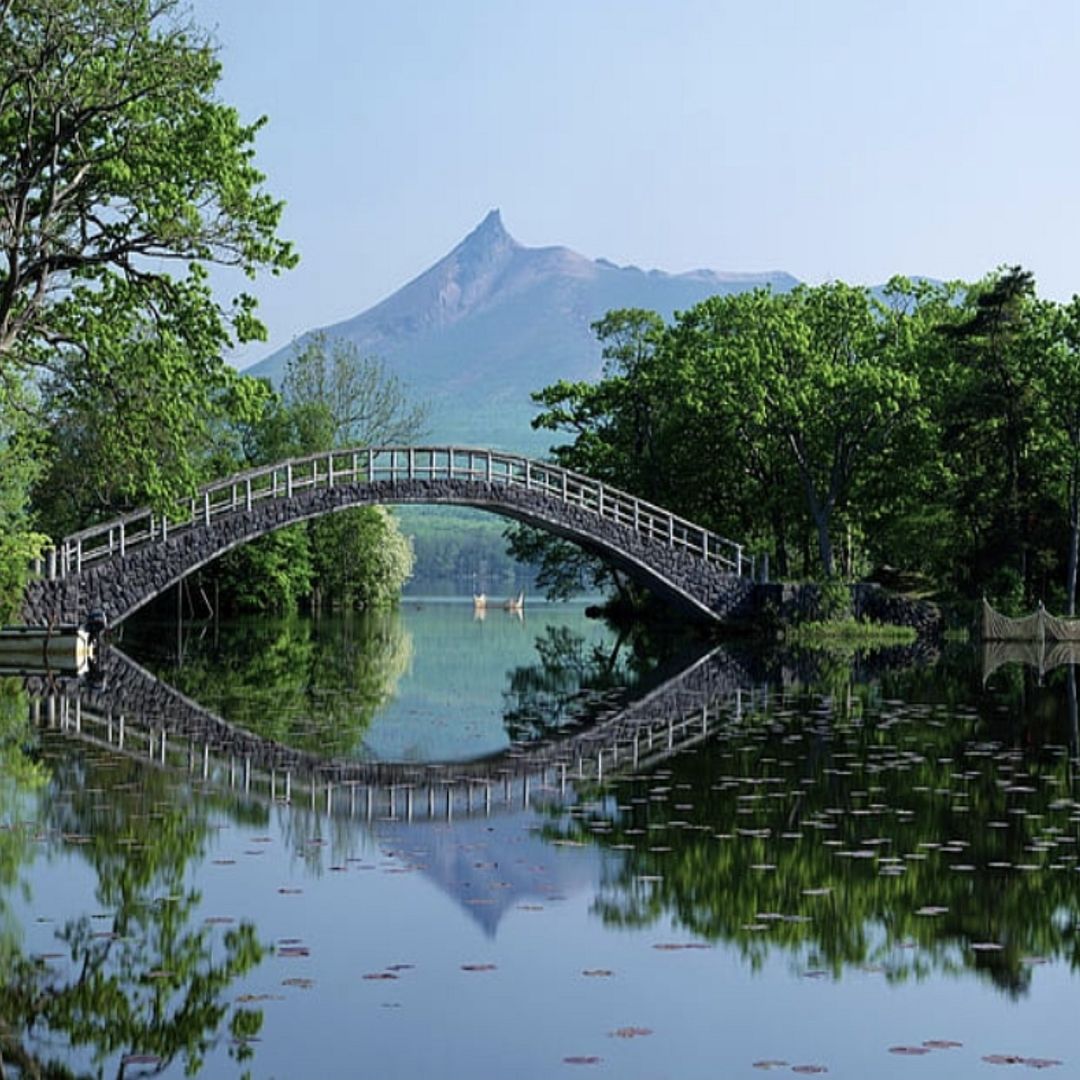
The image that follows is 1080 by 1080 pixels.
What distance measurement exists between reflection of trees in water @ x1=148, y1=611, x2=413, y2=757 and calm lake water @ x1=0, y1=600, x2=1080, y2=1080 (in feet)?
5.63

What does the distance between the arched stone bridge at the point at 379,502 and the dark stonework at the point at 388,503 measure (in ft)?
0.09

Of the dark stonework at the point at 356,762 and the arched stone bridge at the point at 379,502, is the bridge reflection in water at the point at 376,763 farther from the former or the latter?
the arched stone bridge at the point at 379,502

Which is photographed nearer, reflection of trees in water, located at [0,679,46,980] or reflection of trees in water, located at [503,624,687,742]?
reflection of trees in water, located at [0,679,46,980]

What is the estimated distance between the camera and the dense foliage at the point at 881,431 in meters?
50.5

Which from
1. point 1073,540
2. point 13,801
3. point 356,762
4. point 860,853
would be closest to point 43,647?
point 356,762

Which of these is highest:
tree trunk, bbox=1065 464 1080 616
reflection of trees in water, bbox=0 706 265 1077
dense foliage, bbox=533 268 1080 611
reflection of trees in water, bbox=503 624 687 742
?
dense foliage, bbox=533 268 1080 611

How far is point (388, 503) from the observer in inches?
1892

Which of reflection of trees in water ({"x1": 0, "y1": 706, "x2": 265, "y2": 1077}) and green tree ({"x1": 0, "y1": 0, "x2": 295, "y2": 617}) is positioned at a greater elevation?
green tree ({"x1": 0, "y1": 0, "x2": 295, "y2": 617})

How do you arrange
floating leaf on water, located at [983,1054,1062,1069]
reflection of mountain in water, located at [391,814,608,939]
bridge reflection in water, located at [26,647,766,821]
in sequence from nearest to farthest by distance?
floating leaf on water, located at [983,1054,1062,1069] → reflection of mountain in water, located at [391,814,608,939] → bridge reflection in water, located at [26,647,766,821]

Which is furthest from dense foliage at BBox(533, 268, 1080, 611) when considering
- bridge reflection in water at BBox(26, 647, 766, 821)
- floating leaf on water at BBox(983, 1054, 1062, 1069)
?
floating leaf on water at BBox(983, 1054, 1062, 1069)

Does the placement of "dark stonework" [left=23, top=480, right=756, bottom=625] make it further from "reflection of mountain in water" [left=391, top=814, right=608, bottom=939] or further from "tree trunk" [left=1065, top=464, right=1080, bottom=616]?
"reflection of mountain in water" [left=391, top=814, right=608, bottom=939]

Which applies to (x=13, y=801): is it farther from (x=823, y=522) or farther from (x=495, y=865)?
(x=823, y=522)

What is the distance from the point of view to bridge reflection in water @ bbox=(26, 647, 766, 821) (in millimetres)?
16250

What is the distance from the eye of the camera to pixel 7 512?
40.3 m
